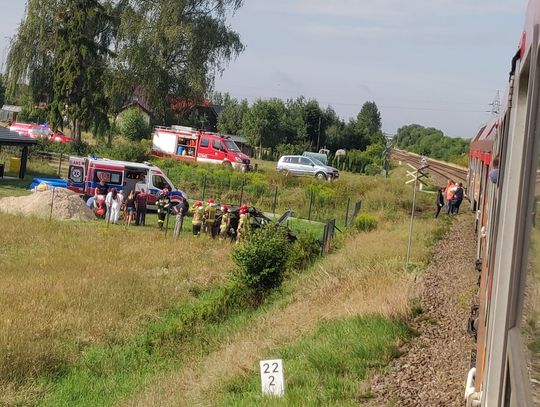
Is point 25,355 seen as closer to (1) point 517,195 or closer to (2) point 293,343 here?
(2) point 293,343

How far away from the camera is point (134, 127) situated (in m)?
60.7

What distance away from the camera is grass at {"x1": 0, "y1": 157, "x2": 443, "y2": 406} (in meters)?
10.3

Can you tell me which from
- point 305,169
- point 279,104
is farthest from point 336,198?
point 279,104

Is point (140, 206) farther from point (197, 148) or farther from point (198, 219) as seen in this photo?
point (197, 148)

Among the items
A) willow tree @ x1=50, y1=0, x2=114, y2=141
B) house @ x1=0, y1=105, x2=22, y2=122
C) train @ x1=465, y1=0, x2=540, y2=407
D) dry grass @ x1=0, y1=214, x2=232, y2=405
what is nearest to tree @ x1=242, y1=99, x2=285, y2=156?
willow tree @ x1=50, y1=0, x2=114, y2=141

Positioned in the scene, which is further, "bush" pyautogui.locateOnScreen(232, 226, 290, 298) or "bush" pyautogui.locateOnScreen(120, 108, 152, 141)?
"bush" pyautogui.locateOnScreen(120, 108, 152, 141)

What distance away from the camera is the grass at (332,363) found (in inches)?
293

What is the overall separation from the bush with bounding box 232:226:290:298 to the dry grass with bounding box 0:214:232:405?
98 cm

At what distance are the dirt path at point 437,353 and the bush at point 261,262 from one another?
424 centimetres

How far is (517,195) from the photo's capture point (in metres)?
2.62

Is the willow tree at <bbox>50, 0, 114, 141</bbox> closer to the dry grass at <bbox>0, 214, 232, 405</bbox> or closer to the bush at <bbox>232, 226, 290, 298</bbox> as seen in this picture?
the dry grass at <bbox>0, 214, 232, 405</bbox>

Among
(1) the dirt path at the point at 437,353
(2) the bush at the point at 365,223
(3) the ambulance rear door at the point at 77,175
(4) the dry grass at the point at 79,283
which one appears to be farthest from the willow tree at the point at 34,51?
(1) the dirt path at the point at 437,353

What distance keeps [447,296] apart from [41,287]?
25.3 ft

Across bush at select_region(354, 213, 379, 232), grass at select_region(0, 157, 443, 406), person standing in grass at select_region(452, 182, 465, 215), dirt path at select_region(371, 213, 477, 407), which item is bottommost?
grass at select_region(0, 157, 443, 406)
